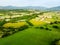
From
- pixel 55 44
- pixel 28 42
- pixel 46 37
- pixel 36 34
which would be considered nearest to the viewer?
pixel 55 44

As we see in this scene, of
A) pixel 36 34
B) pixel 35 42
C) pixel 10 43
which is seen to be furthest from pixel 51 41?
pixel 10 43

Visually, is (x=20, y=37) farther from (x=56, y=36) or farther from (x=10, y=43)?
(x=56, y=36)

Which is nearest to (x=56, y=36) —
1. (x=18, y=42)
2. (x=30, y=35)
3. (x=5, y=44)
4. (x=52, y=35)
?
(x=52, y=35)

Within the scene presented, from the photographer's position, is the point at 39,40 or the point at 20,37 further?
the point at 20,37

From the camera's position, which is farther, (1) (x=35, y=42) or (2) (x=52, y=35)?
(2) (x=52, y=35)

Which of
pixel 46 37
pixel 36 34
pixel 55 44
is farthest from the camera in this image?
pixel 36 34

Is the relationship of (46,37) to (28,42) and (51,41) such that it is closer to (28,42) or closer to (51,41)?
(51,41)

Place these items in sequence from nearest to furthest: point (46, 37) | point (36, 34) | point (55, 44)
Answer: point (55, 44) → point (46, 37) → point (36, 34)

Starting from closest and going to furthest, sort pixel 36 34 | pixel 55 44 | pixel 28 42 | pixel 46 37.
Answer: pixel 55 44 → pixel 28 42 → pixel 46 37 → pixel 36 34
